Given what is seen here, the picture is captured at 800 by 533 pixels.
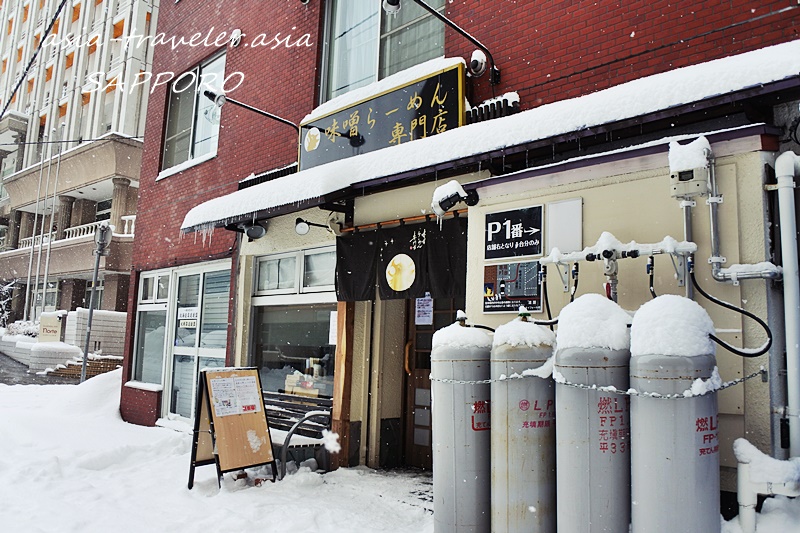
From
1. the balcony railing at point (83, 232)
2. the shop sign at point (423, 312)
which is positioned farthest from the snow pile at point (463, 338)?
the balcony railing at point (83, 232)

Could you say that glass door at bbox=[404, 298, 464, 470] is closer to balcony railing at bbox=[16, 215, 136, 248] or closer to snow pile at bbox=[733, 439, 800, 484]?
snow pile at bbox=[733, 439, 800, 484]

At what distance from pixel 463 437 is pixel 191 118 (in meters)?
9.78

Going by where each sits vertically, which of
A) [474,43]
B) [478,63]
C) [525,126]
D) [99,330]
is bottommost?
[99,330]

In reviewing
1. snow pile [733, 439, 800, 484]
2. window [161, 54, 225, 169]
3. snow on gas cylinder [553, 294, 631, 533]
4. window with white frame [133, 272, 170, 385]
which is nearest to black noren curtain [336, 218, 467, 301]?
snow on gas cylinder [553, 294, 631, 533]

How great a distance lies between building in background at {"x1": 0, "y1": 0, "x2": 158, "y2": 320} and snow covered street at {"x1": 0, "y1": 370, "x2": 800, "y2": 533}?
1653 centimetres

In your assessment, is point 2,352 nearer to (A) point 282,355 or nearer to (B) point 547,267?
(A) point 282,355

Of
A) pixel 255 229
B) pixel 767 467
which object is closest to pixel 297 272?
pixel 255 229

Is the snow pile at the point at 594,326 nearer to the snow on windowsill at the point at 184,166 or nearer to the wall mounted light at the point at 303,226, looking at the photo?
the wall mounted light at the point at 303,226

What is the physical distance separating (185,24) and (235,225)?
588 centimetres

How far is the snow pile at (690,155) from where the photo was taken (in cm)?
402

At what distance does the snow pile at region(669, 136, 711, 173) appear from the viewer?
4.02 metres

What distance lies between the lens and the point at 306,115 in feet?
30.6

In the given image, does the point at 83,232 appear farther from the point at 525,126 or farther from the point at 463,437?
the point at 463,437

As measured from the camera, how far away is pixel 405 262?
694 cm
